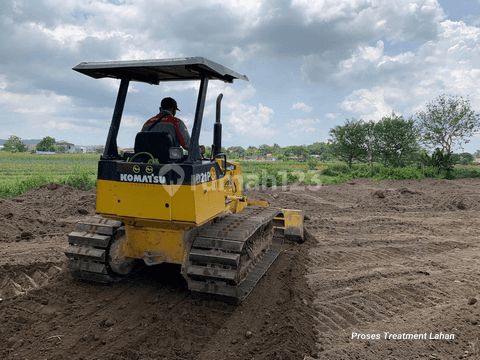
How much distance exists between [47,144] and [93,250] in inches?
3229

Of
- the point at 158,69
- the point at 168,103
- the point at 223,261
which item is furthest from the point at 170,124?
the point at 223,261

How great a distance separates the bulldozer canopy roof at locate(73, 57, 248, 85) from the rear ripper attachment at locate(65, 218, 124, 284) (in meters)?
2.22

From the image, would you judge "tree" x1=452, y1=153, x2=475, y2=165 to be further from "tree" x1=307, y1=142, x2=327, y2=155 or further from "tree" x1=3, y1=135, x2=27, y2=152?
"tree" x1=3, y1=135, x2=27, y2=152

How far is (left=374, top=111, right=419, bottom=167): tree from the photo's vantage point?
1165 inches

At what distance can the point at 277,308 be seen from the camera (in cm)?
479

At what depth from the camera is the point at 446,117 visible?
99.1 ft

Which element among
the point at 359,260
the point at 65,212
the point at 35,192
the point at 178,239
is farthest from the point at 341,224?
the point at 35,192

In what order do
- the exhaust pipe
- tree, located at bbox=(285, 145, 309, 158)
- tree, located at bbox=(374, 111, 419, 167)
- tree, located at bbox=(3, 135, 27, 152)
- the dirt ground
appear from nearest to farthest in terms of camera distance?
the dirt ground → the exhaust pipe → tree, located at bbox=(374, 111, 419, 167) → tree, located at bbox=(285, 145, 309, 158) → tree, located at bbox=(3, 135, 27, 152)

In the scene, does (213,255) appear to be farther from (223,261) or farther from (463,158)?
(463,158)

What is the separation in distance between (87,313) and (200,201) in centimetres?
207

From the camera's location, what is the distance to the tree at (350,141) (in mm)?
30656

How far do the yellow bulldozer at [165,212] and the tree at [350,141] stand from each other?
89.1 feet

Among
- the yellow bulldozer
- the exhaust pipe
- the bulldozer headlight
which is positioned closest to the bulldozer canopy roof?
the yellow bulldozer

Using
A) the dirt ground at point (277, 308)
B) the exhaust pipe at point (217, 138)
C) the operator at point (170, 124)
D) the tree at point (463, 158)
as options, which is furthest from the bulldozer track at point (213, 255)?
the tree at point (463, 158)
